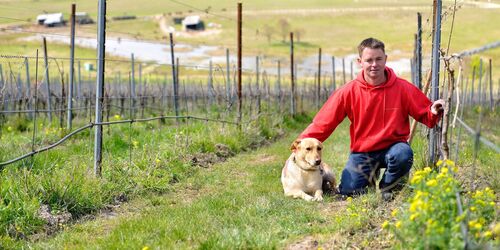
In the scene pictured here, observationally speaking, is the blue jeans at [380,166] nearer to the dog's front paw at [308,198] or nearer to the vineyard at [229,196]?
the vineyard at [229,196]

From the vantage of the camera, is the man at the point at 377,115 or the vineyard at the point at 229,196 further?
the man at the point at 377,115

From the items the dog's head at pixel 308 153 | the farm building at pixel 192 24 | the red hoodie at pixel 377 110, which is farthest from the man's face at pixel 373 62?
the farm building at pixel 192 24

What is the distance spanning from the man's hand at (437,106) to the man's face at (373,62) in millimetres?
648

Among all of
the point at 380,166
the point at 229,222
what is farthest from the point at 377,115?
the point at 229,222

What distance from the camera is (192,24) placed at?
8031 centimetres

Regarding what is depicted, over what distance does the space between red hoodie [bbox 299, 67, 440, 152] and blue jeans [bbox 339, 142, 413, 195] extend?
0.10 metres

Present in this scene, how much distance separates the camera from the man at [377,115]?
6.59 metres

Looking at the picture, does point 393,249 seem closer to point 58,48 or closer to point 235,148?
point 235,148

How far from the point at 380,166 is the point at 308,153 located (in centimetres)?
76

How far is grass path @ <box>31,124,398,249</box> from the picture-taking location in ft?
16.3


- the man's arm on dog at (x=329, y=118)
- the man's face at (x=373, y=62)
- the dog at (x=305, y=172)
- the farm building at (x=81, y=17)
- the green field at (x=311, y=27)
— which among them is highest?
the green field at (x=311, y=27)

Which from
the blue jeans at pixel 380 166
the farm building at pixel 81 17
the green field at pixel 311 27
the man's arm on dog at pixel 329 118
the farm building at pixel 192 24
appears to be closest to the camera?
the blue jeans at pixel 380 166

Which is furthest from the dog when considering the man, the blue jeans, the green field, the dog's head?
the green field

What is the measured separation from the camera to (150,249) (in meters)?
5.03
